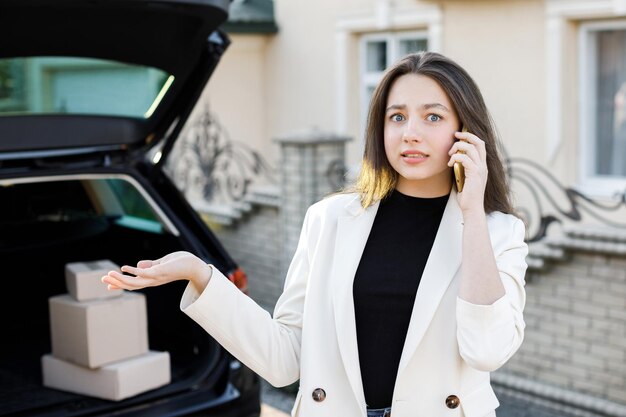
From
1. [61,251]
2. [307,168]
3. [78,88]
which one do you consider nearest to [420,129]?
[61,251]

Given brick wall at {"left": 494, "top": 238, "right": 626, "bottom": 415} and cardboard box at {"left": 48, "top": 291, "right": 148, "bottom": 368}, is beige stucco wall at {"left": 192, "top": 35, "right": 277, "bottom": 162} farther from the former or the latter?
cardboard box at {"left": 48, "top": 291, "right": 148, "bottom": 368}

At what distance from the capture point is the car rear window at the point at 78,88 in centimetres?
1009

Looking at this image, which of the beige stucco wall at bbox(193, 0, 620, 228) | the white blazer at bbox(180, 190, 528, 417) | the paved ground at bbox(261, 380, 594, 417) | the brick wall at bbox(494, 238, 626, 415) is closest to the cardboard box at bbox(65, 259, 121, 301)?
the paved ground at bbox(261, 380, 594, 417)

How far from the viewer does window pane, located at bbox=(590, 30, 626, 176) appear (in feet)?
22.7

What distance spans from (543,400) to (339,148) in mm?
2346

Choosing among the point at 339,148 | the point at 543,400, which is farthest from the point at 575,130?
the point at 543,400

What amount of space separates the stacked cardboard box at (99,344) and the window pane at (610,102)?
4226 millimetres

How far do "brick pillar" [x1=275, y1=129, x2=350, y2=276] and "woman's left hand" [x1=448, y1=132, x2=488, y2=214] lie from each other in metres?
4.62

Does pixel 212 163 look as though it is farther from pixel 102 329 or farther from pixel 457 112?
pixel 457 112

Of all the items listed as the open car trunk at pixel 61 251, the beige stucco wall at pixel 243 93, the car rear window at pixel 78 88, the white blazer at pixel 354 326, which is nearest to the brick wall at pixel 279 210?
the beige stucco wall at pixel 243 93

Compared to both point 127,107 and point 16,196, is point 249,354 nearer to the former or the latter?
point 16,196

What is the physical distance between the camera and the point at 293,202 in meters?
6.95

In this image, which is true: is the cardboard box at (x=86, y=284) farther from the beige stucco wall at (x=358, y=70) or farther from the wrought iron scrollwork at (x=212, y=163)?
the wrought iron scrollwork at (x=212, y=163)

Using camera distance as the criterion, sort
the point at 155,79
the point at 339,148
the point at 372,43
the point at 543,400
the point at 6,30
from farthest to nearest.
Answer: the point at 155,79
the point at 372,43
the point at 339,148
the point at 543,400
the point at 6,30
